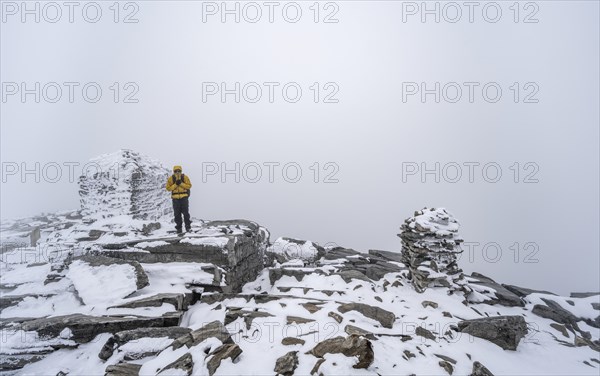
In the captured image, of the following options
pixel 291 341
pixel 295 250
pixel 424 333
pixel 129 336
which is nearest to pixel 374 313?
pixel 424 333

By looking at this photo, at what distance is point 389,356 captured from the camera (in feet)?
20.7

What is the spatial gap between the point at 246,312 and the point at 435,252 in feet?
31.8

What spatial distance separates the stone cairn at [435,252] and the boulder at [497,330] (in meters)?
3.19

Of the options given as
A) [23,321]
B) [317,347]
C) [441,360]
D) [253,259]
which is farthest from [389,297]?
[23,321]

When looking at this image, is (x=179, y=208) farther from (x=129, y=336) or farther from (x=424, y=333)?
(x=424, y=333)

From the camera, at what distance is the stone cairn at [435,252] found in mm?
12094

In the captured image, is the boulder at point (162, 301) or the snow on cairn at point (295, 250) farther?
the snow on cairn at point (295, 250)

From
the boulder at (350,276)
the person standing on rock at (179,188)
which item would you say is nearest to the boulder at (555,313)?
the boulder at (350,276)

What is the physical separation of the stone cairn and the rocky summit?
0.06m

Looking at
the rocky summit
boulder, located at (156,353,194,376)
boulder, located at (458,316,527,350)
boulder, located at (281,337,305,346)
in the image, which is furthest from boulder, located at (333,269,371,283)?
boulder, located at (156,353,194,376)

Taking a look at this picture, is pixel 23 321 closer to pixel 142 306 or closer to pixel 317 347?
pixel 142 306

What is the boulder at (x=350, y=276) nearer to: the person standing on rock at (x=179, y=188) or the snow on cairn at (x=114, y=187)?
the person standing on rock at (x=179, y=188)

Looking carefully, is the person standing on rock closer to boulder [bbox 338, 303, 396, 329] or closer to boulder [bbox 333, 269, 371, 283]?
boulder [bbox 333, 269, 371, 283]

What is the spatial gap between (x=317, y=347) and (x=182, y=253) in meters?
8.21
